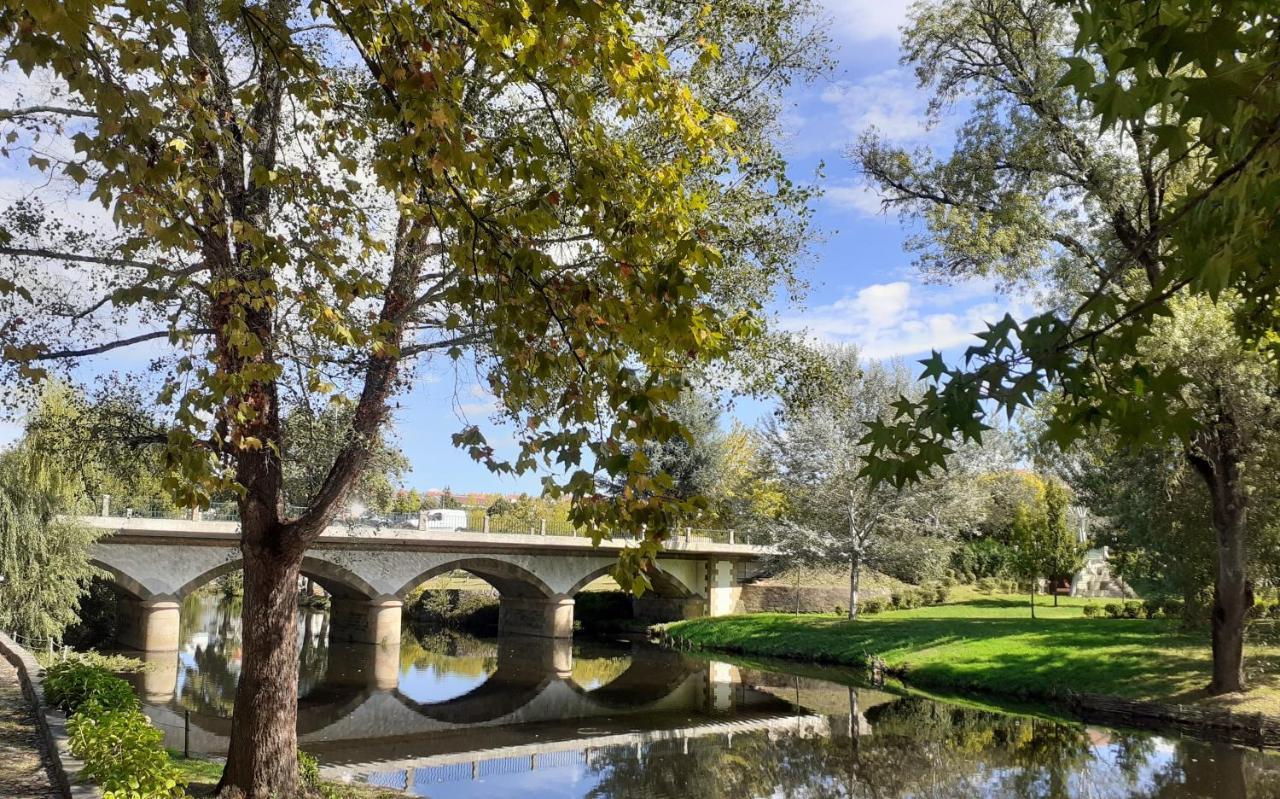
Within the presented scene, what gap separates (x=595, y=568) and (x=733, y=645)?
696 cm

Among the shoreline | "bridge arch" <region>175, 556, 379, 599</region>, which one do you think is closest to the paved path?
"bridge arch" <region>175, 556, 379, 599</region>

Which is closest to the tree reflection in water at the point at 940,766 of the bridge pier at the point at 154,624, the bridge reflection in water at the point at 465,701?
the bridge reflection in water at the point at 465,701

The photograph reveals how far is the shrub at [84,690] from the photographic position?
11195mm

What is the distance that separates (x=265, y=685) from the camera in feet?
29.2

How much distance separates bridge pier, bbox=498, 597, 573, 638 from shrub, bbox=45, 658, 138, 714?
24.8m

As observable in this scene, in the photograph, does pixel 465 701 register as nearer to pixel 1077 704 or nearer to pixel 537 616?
pixel 1077 704

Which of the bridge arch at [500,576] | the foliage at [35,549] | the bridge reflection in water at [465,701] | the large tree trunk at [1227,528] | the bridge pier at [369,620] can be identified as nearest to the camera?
Answer: the large tree trunk at [1227,528]

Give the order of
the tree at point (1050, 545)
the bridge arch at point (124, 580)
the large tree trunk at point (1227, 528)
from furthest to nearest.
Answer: the tree at point (1050, 545), the bridge arch at point (124, 580), the large tree trunk at point (1227, 528)

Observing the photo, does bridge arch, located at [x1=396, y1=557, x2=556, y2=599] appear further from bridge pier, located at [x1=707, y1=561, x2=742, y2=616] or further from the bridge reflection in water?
bridge pier, located at [x1=707, y1=561, x2=742, y2=616]

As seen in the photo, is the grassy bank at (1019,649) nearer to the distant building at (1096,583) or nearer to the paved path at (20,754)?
the distant building at (1096,583)

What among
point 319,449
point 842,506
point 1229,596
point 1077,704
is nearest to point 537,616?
point 842,506

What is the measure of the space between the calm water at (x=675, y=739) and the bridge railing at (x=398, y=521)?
3.88m

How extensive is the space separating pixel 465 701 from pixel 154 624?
34.2 ft

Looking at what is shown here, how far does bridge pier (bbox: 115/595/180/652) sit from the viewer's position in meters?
27.0
